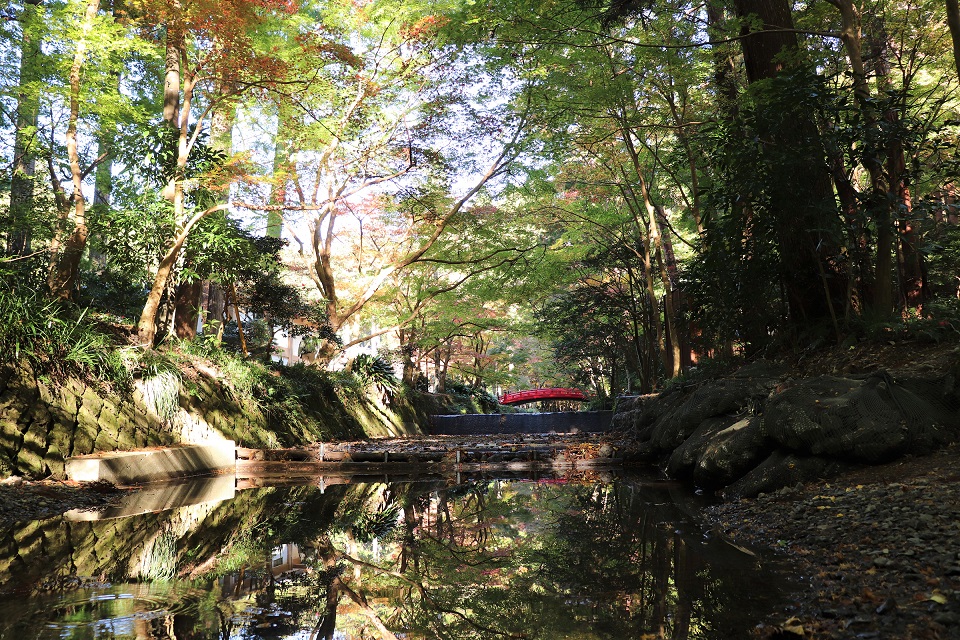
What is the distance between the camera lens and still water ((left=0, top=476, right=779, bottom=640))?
241 centimetres

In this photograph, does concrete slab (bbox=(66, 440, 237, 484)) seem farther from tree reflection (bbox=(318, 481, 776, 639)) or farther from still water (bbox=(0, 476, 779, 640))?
tree reflection (bbox=(318, 481, 776, 639))

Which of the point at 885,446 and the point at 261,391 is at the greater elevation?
the point at 261,391

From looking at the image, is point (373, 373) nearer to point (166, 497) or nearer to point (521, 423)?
point (521, 423)

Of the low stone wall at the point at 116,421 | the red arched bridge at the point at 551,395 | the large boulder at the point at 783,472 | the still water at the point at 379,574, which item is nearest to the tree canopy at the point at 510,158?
the low stone wall at the point at 116,421

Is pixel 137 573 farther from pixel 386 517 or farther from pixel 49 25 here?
pixel 49 25

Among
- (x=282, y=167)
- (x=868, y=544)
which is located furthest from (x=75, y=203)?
(x=868, y=544)

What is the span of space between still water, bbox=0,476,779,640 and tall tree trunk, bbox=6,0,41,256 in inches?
210

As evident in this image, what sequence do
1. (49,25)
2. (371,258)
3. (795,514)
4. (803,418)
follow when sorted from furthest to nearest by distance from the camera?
(371,258)
(49,25)
(803,418)
(795,514)

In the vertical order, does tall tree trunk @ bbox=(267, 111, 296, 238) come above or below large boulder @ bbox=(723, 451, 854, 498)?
above

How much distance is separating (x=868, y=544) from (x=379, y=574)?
2.52 meters

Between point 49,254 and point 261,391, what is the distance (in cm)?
372

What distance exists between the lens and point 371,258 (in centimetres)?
1792

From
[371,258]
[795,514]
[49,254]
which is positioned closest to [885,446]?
[795,514]

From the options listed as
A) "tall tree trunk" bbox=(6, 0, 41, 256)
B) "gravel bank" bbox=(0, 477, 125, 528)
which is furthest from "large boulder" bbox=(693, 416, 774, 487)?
"tall tree trunk" bbox=(6, 0, 41, 256)
